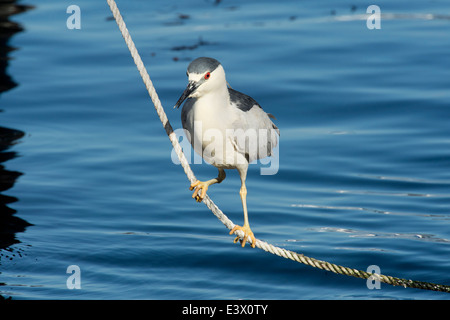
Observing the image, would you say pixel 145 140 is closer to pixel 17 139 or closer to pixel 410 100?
pixel 17 139

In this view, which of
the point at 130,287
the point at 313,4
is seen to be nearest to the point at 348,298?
the point at 130,287

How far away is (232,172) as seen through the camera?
48.6ft

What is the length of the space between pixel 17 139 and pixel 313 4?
10.1 meters

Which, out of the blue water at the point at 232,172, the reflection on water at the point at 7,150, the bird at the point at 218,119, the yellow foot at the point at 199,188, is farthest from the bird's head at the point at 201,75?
the reflection on water at the point at 7,150

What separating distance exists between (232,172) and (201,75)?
27.2 ft

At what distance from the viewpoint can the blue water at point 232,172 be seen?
1222 cm

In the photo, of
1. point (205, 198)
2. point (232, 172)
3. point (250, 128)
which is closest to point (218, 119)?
point (250, 128)

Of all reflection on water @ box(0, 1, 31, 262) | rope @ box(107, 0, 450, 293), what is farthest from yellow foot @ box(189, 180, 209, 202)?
reflection on water @ box(0, 1, 31, 262)

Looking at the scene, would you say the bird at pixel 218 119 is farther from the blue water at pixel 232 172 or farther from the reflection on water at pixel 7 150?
the reflection on water at pixel 7 150

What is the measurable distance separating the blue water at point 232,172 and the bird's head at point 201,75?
5.30m

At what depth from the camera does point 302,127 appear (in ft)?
53.5

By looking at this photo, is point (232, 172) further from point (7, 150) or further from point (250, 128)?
point (250, 128)

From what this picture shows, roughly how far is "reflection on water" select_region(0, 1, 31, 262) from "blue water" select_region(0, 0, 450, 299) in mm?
46

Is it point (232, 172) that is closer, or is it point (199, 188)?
point (199, 188)
